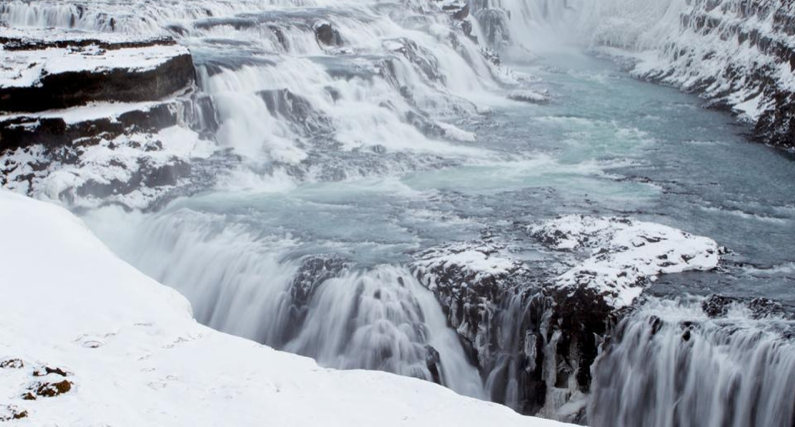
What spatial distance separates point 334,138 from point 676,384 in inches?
492


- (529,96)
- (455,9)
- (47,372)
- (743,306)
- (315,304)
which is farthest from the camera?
(455,9)

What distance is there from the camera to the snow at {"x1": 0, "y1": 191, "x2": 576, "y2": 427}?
693 cm

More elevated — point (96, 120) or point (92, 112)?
point (92, 112)

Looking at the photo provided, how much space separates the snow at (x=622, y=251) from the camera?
11.8m

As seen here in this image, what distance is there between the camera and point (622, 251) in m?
12.9

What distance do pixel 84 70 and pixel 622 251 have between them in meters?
12.5

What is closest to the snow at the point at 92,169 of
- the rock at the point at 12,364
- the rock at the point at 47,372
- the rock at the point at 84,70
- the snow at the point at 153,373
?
the rock at the point at 84,70

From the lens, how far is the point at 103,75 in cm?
1803

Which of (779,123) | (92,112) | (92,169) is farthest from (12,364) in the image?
(779,123)

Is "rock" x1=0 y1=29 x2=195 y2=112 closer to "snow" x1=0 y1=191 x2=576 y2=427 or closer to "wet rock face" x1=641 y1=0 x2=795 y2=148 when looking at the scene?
"snow" x1=0 y1=191 x2=576 y2=427

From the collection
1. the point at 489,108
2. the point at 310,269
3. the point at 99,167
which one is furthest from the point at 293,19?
the point at 310,269

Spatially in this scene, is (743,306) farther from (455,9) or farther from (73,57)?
(455,9)

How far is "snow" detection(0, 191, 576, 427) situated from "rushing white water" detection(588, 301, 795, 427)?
3476 mm

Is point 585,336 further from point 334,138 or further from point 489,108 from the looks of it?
point 489,108
